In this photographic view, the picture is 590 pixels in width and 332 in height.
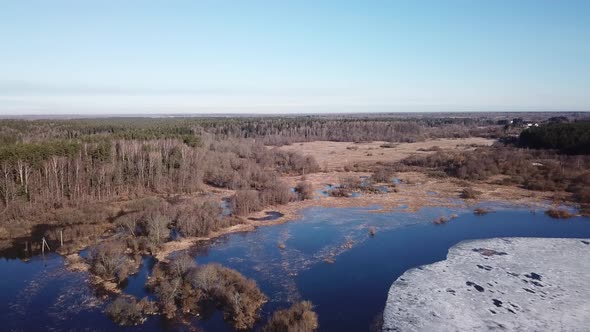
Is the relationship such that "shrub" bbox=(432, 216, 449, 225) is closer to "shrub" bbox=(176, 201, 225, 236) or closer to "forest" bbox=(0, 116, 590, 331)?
"forest" bbox=(0, 116, 590, 331)

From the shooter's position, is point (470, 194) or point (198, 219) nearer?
point (198, 219)

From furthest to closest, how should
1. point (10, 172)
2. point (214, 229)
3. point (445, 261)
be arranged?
point (10, 172)
point (214, 229)
point (445, 261)

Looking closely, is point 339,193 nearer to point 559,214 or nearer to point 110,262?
point 559,214

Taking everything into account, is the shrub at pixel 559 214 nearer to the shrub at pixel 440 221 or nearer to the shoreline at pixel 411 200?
the shoreline at pixel 411 200

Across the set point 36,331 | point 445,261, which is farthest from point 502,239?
point 36,331

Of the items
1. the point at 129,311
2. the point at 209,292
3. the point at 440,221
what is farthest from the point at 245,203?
the point at 129,311

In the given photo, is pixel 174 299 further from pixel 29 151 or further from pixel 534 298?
pixel 29 151
